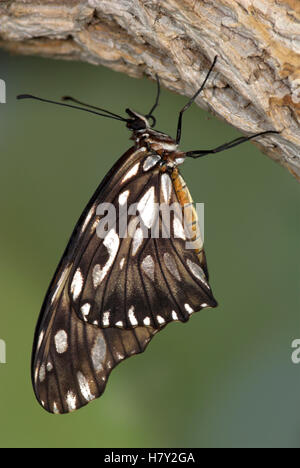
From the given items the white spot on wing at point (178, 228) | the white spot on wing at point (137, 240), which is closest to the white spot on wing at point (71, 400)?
the white spot on wing at point (137, 240)

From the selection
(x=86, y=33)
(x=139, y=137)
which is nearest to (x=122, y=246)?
(x=139, y=137)

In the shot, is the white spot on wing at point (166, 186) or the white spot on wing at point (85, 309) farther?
the white spot on wing at point (166, 186)

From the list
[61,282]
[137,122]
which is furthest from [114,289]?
[137,122]

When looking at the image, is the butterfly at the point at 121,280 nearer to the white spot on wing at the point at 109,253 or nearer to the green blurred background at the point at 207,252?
the white spot on wing at the point at 109,253

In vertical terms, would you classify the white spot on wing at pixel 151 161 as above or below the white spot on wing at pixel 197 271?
above

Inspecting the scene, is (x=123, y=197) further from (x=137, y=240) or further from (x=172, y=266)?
(x=172, y=266)

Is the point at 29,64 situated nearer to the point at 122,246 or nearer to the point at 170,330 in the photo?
the point at 122,246
